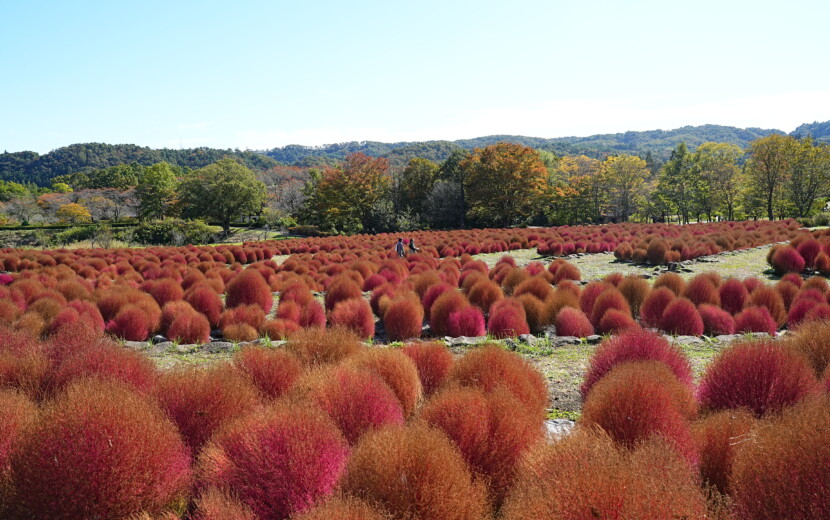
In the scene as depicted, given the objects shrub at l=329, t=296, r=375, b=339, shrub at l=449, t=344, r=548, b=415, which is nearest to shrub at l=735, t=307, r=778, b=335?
shrub at l=449, t=344, r=548, b=415

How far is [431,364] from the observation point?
5258 millimetres

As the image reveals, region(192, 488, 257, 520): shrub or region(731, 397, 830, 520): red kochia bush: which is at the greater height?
region(731, 397, 830, 520): red kochia bush

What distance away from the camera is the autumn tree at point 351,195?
5622 cm

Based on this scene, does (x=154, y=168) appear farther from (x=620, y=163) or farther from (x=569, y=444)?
(x=569, y=444)

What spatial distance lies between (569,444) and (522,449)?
24.7 inches

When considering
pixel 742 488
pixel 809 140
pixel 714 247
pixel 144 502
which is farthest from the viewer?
pixel 809 140

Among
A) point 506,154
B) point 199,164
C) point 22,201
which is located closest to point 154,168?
point 22,201

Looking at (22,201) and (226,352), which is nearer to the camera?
(226,352)

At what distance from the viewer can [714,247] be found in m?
21.0

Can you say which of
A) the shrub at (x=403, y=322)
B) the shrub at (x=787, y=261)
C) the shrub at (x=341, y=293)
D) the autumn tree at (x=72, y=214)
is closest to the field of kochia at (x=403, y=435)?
the shrub at (x=403, y=322)

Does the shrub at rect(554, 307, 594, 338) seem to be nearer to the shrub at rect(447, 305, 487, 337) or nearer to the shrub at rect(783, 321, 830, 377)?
the shrub at rect(447, 305, 487, 337)

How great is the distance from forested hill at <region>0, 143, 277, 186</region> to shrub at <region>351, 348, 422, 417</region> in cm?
15507

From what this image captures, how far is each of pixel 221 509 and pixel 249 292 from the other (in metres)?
9.99

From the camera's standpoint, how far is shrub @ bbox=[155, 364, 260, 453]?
3.80 m
